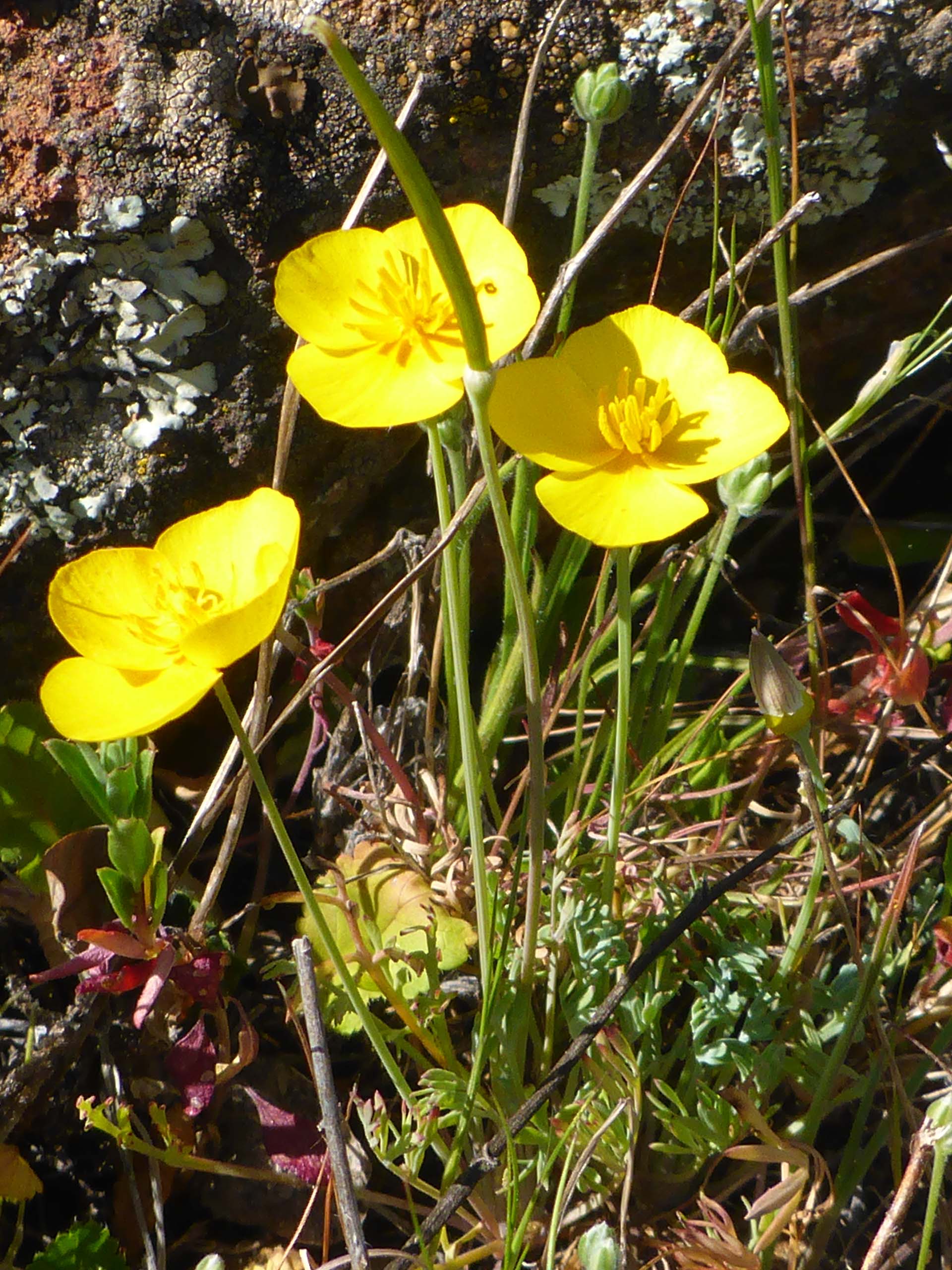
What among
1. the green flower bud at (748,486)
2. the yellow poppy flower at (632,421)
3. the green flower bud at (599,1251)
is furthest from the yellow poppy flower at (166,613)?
the green flower bud at (599,1251)

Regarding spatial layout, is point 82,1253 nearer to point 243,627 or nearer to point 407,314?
point 243,627

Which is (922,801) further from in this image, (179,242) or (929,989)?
(179,242)

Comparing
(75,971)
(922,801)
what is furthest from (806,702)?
(75,971)

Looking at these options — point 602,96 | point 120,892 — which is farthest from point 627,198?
point 120,892

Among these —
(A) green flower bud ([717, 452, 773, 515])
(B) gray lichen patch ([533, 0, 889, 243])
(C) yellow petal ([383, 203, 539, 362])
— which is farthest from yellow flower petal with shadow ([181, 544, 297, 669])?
(B) gray lichen patch ([533, 0, 889, 243])

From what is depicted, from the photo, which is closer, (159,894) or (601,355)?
(601,355)

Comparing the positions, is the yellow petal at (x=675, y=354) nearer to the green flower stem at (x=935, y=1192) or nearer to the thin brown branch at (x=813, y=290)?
the thin brown branch at (x=813, y=290)
